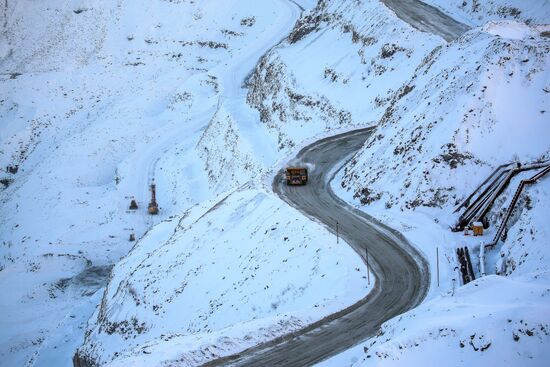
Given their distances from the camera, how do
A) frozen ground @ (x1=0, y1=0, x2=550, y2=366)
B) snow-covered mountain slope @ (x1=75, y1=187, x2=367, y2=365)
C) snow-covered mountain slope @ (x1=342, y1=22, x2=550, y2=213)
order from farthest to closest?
snow-covered mountain slope @ (x1=342, y1=22, x2=550, y2=213), snow-covered mountain slope @ (x1=75, y1=187, x2=367, y2=365), frozen ground @ (x1=0, y1=0, x2=550, y2=366)

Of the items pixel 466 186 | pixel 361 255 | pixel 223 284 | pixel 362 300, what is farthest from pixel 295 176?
pixel 362 300

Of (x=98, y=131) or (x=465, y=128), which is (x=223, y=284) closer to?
(x=465, y=128)

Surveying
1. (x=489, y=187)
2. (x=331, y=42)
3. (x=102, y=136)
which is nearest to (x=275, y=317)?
(x=489, y=187)

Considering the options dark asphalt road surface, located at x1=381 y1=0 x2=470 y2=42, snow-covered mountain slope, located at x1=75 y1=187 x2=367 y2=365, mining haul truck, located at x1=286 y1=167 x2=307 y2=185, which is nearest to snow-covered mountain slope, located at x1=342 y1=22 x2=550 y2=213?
mining haul truck, located at x1=286 y1=167 x2=307 y2=185

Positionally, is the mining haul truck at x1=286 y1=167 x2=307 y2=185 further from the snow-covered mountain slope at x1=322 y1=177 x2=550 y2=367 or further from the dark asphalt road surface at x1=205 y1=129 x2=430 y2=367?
the snow-covered mountain slope at x1=322 y1=177 x2=550 y2=367

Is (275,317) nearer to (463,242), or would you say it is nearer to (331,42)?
(463,242)

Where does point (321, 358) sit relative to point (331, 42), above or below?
below
